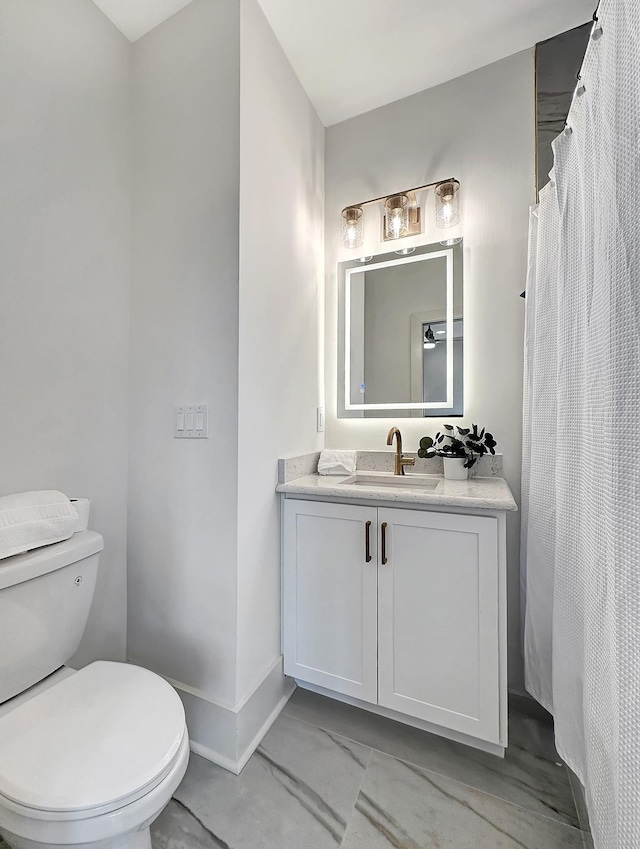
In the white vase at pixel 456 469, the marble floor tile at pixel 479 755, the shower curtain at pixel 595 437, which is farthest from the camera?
the white vase at pixel 456 469

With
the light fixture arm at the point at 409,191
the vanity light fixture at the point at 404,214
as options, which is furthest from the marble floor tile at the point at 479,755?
the light fixture arm at the point at 409,191

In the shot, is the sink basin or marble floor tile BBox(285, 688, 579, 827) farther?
the sink basin

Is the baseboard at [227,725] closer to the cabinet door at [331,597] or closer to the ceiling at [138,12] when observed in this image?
the cabinet door at [331,597]

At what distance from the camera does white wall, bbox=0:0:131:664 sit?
1111mm

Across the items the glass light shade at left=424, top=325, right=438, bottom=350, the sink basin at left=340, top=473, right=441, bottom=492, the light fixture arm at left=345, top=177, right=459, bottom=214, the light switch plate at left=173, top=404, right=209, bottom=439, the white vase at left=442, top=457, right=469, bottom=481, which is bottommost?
the sink basin at left=340, top=473, right=441, bottom=492

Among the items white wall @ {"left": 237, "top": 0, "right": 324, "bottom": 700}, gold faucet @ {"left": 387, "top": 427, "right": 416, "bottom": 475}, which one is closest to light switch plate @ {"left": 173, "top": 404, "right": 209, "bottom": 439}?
white wall @ {"left": 237, "top": 0, "right": 324, "bottom": 700}

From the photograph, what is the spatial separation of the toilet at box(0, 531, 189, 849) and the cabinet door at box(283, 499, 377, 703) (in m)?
0.60

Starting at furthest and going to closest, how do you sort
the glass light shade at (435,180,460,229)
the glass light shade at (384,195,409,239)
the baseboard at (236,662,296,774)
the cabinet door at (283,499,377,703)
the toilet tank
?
the glass light shade at (384,195,409,239), the glass light shade at (435,180,460,229), the cabinet door at (283,499,377,703), the baseboard at (236,662,296,774), the toilet tank

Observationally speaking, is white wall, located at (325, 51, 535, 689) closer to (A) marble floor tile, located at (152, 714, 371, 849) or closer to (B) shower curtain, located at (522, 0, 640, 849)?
(B) shower curtain, located at (522, 0, 640, 849)

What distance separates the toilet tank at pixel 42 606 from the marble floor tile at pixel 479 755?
0.93 metres

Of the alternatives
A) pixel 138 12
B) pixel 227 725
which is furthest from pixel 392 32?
pixel 227 725

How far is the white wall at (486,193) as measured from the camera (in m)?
1.58

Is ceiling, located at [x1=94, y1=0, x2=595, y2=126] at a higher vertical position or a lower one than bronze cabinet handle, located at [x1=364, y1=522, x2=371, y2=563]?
higher

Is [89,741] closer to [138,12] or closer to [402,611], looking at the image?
[402,611]
